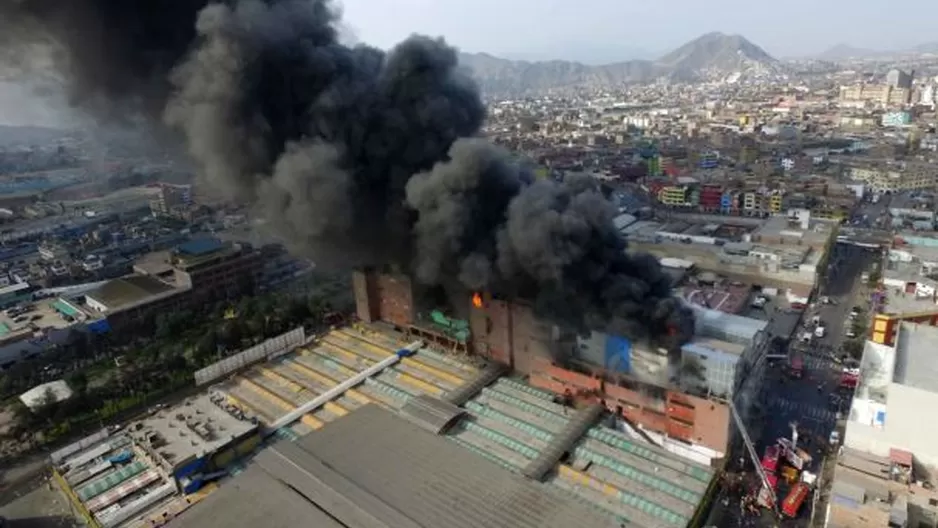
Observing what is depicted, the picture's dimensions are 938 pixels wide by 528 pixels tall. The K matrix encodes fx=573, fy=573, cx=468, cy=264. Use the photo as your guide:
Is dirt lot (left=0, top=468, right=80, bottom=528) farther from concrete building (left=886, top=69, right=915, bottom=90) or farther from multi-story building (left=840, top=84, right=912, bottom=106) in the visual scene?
concrete building (left=886, top=69, right=915, bottom=90)

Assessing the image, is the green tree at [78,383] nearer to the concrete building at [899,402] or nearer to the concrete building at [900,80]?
the concrete building at [899,402]

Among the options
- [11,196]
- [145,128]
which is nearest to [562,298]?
[145,128]

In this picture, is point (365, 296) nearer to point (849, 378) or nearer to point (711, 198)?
point (849, 378)

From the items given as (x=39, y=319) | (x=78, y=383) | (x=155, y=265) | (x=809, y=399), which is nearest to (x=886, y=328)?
(x=809, y=399)

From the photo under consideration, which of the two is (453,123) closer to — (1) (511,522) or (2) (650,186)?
(1) (511,522)

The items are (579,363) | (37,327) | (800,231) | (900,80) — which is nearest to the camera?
(579,363)

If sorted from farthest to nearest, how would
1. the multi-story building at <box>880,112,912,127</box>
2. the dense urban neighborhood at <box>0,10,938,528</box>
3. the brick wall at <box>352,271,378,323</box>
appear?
1. the multi-story building at <box>880,112,912,127</box>
2. the brick wall at <box>352,271,378,323</box>
3. the dense urban neighborhood at <box>0,10,938,528</box>

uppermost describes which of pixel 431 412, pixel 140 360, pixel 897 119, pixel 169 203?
pixel 897 119

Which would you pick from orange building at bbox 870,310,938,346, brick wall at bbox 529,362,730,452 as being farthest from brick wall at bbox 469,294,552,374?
orange building at bbox 870,310,938,346
